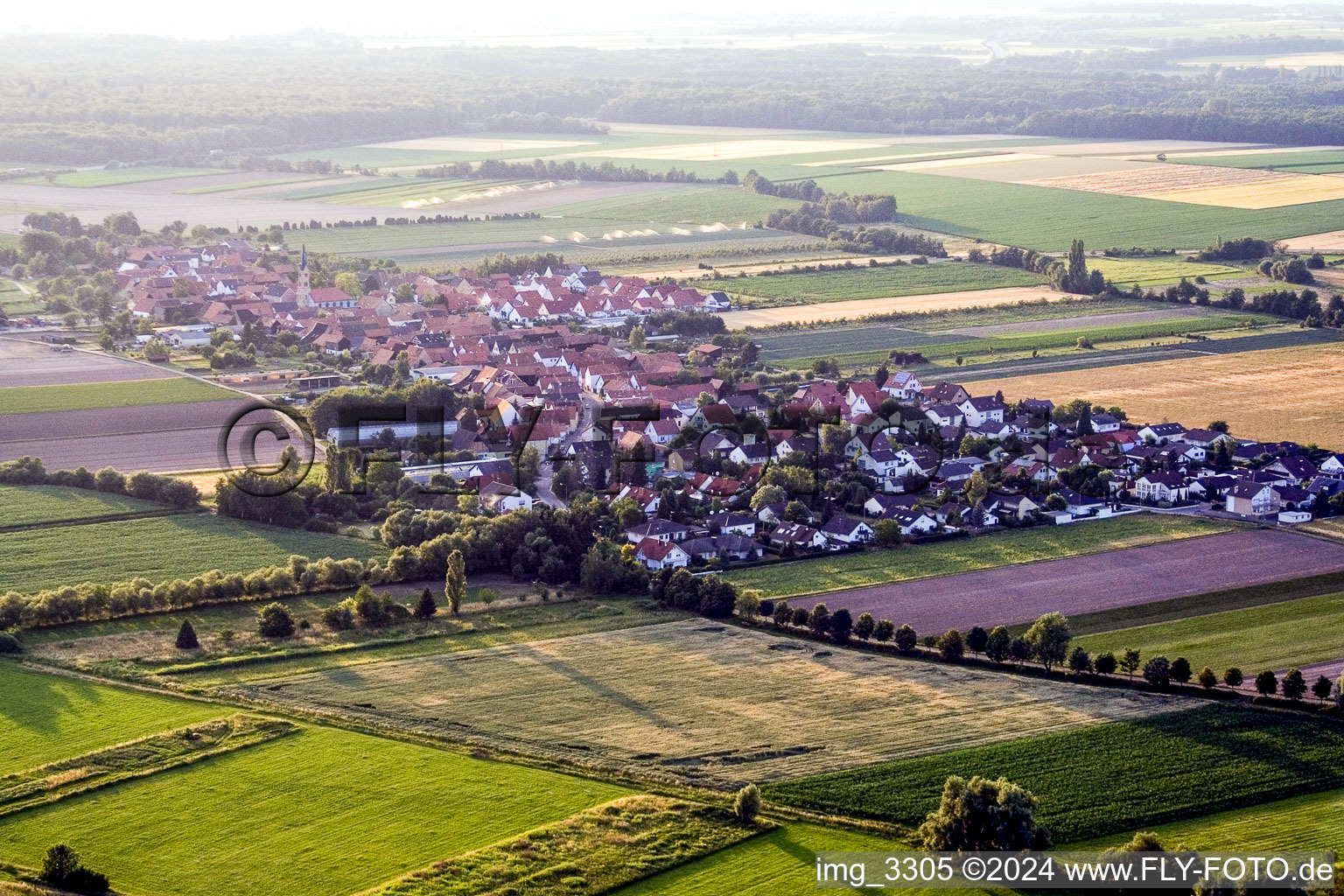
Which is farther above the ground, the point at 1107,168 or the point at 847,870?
the point at 1107,168

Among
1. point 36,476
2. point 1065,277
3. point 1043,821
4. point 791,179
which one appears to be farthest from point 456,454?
point 791,179

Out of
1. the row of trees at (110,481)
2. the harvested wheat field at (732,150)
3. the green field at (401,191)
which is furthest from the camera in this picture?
the harvested wheat field at (732,150)

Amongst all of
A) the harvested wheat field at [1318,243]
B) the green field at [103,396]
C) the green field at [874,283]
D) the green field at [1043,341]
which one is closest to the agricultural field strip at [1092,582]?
the green field at [1043,341]

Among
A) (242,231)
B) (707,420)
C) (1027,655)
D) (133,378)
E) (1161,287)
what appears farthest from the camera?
(242,231)

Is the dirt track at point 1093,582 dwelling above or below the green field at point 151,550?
below

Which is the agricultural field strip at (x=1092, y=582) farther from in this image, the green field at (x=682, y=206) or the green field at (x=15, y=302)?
the green field at (x=682, y=206)

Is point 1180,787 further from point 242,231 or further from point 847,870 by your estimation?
point 242,231
